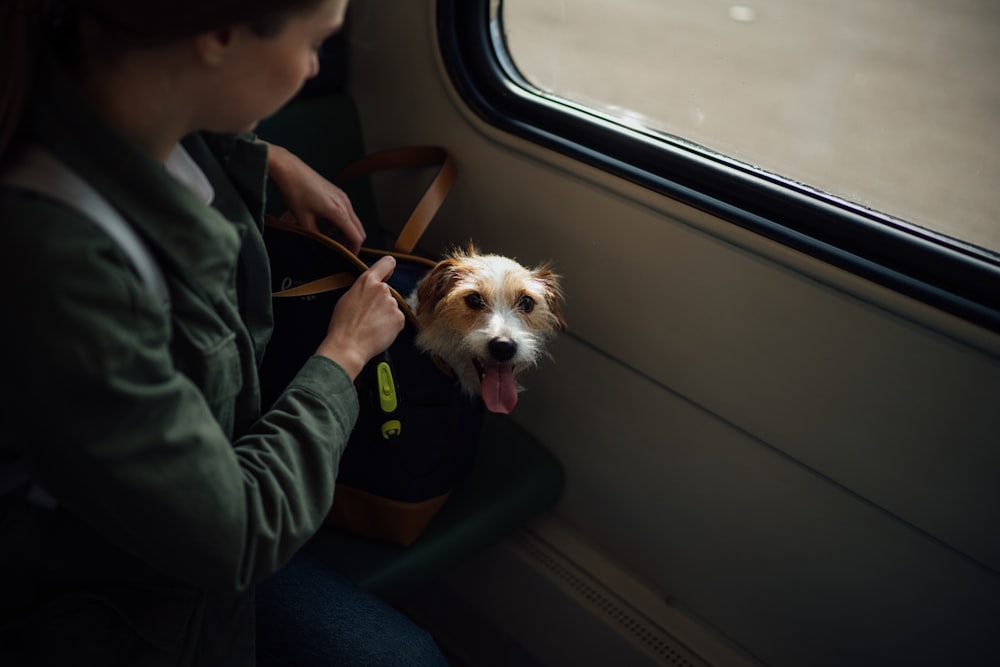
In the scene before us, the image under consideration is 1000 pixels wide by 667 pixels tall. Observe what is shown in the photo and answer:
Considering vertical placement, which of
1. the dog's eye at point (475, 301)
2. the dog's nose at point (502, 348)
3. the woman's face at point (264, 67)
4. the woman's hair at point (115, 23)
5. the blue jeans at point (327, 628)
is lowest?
the blue jeans at point (327, 628)

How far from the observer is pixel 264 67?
2.32 ft

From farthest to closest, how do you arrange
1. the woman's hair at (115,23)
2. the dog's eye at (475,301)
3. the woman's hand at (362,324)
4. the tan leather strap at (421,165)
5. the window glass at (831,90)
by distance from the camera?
the tan leather strap at (421,165)
the dog's eye at (475,301)
the window glass at (831,90)
the woman's hand at (362,324)
the woman's hair at (115,23)

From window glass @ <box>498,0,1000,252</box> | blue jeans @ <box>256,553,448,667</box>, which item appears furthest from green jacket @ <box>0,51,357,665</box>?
window glass @ <box>498,0,1000,252</box>

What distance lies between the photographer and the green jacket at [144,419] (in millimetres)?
629

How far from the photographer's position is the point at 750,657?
1501 mm

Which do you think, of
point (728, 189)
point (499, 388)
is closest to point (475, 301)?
point (499, 388)

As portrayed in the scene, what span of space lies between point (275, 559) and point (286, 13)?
56 cm

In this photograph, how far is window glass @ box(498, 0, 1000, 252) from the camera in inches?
43.2

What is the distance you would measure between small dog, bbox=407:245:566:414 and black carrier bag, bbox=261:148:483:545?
38mm

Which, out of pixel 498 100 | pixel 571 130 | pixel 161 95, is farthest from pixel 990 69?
pixel 161 95

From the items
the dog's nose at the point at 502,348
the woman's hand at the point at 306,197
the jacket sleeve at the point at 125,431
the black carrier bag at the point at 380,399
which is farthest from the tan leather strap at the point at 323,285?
the jacket sleeve at the point at 125,431

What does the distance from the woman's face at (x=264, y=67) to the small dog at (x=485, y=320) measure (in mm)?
505

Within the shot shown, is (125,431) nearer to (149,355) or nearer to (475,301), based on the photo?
(149,355)

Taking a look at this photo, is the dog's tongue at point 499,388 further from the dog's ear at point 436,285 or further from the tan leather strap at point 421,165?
the tan leather strap at point 421,165
